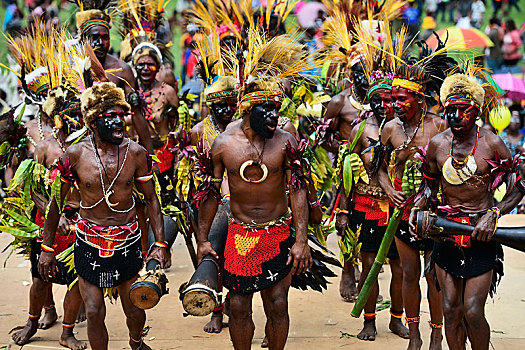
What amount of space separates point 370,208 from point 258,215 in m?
1.64

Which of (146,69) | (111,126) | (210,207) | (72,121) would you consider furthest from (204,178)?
(146,69)

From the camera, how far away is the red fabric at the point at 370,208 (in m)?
→ 6.09

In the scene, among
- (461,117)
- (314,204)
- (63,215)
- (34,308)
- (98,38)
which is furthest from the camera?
(98,38)

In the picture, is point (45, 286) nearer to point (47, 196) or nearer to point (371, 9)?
point (47, 196)

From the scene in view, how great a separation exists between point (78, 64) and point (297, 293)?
3.23 metres

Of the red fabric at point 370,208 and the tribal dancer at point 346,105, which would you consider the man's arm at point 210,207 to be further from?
the tribal dancer at point 346,105

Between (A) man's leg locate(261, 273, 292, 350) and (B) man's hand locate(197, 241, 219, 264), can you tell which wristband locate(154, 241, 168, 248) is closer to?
(B) man's hand locate(197, 241, 219, 264)

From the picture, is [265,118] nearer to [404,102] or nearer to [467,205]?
[404,102]

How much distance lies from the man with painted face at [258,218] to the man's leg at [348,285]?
2202mm

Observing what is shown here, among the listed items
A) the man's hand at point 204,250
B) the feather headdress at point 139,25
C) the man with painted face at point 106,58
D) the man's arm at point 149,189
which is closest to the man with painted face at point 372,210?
the man's hand at point 204,250

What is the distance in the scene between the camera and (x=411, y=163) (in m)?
5.39

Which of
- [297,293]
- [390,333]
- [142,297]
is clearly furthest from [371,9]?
[142,297]

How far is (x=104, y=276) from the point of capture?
16.0 ft

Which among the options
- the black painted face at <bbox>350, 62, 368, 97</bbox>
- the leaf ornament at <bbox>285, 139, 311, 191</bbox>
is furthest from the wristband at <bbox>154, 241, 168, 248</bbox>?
the black painted face at <bbox>350, 62, 368, 97</bbox>
